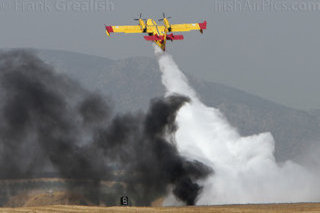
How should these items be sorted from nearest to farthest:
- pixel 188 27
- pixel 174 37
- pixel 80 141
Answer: pixel 174 37
pixel 188 27
pixel 80 141

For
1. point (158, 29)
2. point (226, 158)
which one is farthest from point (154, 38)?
point (226, 158)

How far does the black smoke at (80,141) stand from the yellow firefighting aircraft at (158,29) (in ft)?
40.3

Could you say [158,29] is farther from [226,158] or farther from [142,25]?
[226,158]

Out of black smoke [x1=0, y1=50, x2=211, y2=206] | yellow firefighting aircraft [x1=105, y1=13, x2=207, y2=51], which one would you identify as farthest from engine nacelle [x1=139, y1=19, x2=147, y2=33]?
black smoke [x1=0, y1=50, x2=211, y2=206]

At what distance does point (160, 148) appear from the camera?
434 ft

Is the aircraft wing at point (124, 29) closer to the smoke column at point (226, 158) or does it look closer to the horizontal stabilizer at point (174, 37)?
the smoke column at point (226, 158)

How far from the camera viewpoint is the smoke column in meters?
136

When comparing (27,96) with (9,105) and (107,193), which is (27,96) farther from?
(107,193)

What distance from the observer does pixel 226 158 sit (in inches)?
5709

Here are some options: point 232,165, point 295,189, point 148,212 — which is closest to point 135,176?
point 232,165

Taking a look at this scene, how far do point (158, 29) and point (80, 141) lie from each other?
33341 mm

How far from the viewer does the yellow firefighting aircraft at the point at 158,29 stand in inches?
4956

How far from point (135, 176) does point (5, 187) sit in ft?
85.0

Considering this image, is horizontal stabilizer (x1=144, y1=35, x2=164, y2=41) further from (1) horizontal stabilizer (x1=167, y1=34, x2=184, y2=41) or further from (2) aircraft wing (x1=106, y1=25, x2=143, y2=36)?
(2) aircraft wing (x1=106, y1=25, x2=143, y2=36)
